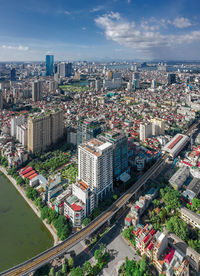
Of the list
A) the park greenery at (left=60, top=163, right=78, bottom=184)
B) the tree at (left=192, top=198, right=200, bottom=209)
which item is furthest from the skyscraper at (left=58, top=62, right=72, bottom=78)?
the tree at (left=192, top=198, right=200, bottom=209)

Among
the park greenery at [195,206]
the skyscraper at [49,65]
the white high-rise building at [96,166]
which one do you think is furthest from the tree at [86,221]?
the skyscraper at [49,65]

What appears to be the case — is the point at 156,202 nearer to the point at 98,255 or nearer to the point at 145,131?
the point at 98,255

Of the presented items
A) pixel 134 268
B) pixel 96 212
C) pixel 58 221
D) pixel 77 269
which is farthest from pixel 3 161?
pixel 134 268

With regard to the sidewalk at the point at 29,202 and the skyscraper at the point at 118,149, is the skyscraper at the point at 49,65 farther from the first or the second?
the skyscraper at the point at 118,149

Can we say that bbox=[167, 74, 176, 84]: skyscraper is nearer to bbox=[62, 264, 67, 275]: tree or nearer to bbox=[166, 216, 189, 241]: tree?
bbox=[166, 216, 189, 241]: tree

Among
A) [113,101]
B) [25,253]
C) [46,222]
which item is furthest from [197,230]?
[113,101]

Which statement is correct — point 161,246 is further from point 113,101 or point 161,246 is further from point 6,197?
point 113,101
